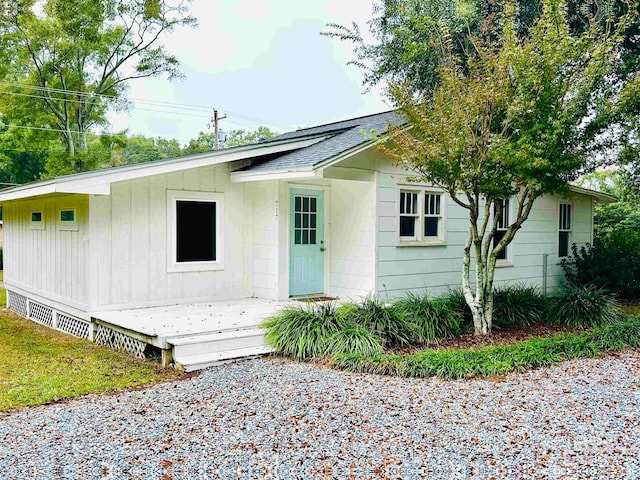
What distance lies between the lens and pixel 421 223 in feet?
30.4

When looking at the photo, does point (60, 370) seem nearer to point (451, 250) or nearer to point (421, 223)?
point (421, 223)

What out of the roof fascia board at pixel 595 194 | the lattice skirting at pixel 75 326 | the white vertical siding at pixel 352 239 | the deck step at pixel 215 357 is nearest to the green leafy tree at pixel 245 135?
the lattice skirting at pixel 75 326

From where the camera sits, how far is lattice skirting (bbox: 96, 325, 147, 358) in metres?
6.55

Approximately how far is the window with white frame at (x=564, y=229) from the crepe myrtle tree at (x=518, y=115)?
211 inches

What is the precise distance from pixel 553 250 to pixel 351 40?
707 cm

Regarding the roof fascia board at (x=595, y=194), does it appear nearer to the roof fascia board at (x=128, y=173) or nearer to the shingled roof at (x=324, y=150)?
the shingled roof at (x=324, y=150)

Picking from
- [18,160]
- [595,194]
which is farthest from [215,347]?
[18,160]

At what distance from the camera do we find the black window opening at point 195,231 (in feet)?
27.0

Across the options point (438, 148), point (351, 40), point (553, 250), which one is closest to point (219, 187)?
point (438, 148)

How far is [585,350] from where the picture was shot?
6.50 meters

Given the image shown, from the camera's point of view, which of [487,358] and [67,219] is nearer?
[487,358]

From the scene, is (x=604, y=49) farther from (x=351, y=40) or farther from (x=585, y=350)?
(x=351, y=40)

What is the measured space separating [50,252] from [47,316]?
1267mm

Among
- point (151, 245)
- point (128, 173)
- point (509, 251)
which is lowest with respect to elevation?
point (509, 251)
